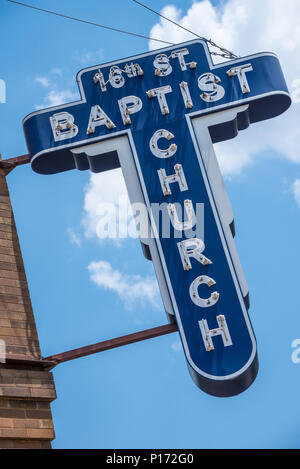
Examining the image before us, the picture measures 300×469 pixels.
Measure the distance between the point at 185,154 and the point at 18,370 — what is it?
4.07m

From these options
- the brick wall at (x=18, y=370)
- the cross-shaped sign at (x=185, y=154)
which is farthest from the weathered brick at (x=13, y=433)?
the cross-shaped sign at (x=185, y=154)

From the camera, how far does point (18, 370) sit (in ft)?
34.4

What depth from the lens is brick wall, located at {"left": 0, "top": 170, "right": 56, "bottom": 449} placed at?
33.0ft

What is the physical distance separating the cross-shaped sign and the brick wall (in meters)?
1.80

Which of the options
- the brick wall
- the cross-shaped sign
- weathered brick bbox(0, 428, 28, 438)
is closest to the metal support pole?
the cross-shaped sign

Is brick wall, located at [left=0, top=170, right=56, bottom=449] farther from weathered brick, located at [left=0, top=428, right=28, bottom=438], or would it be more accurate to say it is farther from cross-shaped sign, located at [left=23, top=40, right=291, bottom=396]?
cross-shaped sign, located at [left=23, top=40, right=291, bottom=396]

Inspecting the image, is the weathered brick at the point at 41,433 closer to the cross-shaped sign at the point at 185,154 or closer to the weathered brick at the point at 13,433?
the weathered brick at the point at 13,433

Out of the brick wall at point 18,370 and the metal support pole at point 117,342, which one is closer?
the brick wall at point 18,370

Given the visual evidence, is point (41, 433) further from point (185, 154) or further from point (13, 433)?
point (185, 154)

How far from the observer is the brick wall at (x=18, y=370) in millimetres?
10062

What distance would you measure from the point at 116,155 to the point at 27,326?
304 cm

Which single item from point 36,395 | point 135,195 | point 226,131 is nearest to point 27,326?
point 36,395

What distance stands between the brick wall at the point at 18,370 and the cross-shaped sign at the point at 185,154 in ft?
5.92
